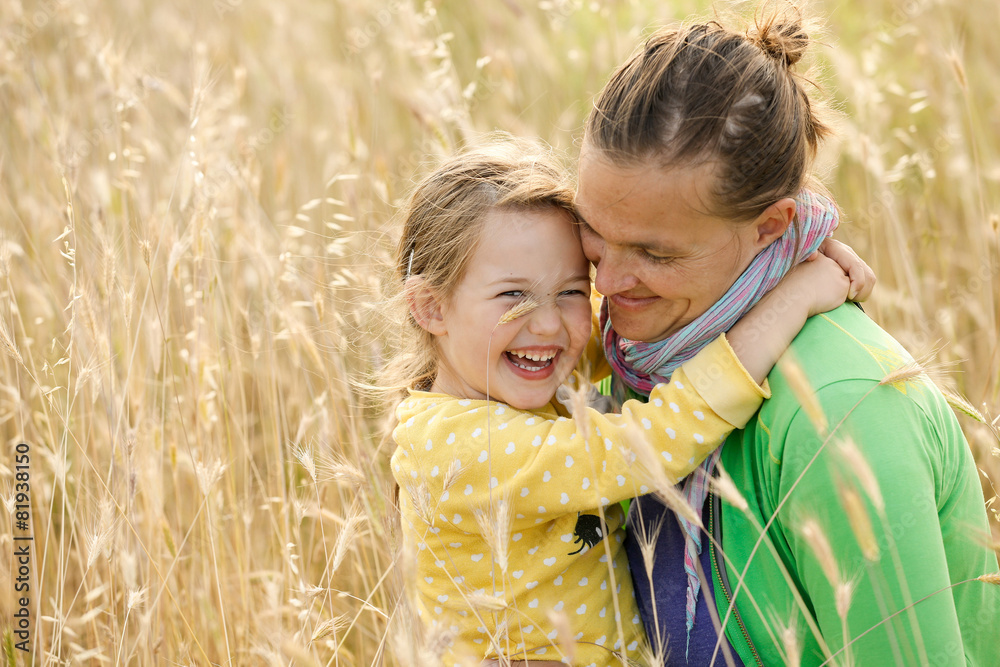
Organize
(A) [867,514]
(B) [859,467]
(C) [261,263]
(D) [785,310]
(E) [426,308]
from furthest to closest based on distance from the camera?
1. (C) [261,263]
2. (E) [426,308]
3. (D) [785,310]
4. (A) [867,514]
5. (B) [859,467]

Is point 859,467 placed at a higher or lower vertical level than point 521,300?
lower

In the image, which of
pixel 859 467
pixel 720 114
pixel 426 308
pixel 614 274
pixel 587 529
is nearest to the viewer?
pixel 859 467

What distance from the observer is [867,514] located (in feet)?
4.54

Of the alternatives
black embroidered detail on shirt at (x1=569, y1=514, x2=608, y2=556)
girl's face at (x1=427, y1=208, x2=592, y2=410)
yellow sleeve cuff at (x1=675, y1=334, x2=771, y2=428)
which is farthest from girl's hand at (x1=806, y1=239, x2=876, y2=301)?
black embroidered detail on shirt at (x1=569, y1=514, x2=608, y2=556)

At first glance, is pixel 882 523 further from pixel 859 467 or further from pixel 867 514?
pixel 859 467

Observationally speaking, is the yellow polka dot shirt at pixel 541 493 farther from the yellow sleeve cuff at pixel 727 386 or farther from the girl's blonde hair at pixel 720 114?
the girl's blonde hair at pixel 720 114

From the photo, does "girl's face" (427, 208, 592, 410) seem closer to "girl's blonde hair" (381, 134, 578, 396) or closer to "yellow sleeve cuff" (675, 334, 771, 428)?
"girl's blonde hair" (381, 134, 578, 396)

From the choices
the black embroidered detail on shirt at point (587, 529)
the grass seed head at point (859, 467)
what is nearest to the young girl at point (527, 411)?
the black embroidered detail on shirt at point (587, 529)

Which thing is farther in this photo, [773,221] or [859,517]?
[773,221]

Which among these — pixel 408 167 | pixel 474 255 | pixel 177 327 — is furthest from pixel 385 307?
pixel 408 167

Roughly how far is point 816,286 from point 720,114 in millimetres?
430

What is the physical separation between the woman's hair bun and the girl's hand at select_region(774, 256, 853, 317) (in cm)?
43

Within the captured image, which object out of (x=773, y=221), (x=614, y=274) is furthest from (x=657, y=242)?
(x=773, y=221)

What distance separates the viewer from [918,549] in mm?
1526
